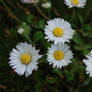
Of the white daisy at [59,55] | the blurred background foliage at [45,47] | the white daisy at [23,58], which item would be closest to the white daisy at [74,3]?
the blurred background foliage at [45,47]

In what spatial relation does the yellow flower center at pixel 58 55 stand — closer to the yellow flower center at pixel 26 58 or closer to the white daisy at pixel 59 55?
the white daisy at pixel 59 55

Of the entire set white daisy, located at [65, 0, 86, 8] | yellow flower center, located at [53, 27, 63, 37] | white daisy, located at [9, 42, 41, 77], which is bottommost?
white daisy, located at [9, 42, 41, 77]

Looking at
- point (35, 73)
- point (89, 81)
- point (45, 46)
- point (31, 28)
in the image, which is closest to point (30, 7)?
point (31, 28)

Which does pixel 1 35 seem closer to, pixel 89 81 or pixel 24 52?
pixel 24 52

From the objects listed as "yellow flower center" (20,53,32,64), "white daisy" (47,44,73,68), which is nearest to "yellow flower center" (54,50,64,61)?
"white daisy" (47,44,73,68)

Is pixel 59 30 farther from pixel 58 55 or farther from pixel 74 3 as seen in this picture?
pixel 74 3

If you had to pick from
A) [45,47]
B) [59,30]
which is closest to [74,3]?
[59,30]

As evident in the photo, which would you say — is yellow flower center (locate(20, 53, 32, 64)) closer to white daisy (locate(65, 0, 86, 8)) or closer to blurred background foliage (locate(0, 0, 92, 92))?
blurred background foliage (locate(0, 0, 92, 92))
